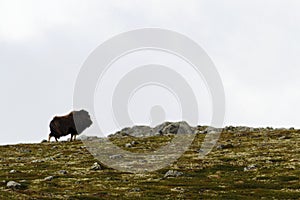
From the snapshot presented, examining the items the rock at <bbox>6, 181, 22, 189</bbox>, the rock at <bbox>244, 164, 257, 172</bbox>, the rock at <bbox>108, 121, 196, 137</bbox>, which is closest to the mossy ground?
the rock at <bbox>244, 164, 257, 172</bbox>

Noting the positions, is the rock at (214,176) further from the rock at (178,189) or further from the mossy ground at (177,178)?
the rock at (178,189)

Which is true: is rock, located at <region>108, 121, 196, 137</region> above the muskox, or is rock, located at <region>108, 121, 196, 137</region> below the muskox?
above

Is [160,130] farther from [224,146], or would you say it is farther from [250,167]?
[250,167]

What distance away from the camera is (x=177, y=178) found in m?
42.1

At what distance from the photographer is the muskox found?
262 ft

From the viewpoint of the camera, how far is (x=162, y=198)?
32188mm

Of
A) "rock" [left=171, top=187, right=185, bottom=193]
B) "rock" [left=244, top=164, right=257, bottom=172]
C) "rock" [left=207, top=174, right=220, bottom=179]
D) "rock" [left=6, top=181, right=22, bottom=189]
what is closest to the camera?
"rock" [left=171, top=187, right=185, bottom=193]

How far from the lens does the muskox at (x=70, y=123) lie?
7981cm

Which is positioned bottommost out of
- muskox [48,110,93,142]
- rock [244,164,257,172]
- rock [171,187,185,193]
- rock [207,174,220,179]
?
rock [171,187,185,193]

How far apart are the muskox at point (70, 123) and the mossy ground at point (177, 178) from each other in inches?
521

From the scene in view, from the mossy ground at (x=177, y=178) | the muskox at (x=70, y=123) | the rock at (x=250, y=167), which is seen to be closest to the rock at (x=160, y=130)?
the muskox at (x=70, y=123)

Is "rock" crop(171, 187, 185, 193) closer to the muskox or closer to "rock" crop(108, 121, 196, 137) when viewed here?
the muskox

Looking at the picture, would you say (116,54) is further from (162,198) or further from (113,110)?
(162,198)

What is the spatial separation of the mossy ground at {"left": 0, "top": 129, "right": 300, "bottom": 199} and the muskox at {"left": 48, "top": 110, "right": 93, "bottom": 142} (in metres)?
13.2
